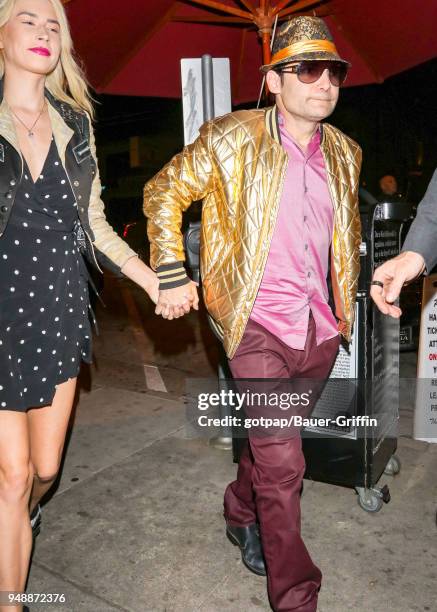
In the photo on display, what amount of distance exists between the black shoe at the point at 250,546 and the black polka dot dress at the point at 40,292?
116cm

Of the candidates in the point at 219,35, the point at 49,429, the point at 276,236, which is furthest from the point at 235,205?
the point at 219,35

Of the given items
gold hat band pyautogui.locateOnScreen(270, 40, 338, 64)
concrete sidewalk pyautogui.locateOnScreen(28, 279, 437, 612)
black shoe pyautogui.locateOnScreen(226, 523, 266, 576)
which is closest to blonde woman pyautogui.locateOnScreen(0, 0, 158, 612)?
concrete sidewalk pyautogui.locateOnScreen(28, 279, 437, 612)

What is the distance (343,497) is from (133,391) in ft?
8.33

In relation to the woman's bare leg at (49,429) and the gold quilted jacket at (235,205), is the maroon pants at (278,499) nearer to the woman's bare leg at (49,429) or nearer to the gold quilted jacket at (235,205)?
the gold quilted jacket at (235,205)

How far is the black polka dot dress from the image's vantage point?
7.20 ft

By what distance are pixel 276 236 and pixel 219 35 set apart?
12.9ft

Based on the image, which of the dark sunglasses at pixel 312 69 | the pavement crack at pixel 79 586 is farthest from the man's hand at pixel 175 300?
the pavement crack at pixel 79 586

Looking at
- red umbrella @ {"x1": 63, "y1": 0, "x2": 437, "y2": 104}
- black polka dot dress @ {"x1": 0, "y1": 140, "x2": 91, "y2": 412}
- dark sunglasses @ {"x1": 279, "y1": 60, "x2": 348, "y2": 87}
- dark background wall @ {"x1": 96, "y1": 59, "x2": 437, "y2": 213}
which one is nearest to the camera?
black polka dot dress @ {"x1": 0, "y1": 140, "x2": 91, "y2": 412}

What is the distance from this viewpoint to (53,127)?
7.79 feet

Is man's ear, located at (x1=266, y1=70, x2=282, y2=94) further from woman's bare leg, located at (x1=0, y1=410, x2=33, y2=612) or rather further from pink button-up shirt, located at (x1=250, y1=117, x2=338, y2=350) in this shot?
woman's bare leg, located at (x1=0, y1=410, x2=33, y2=612)

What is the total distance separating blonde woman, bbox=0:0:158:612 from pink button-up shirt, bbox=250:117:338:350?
522mm

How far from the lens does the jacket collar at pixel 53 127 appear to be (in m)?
2.18

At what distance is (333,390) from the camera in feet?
11.0
